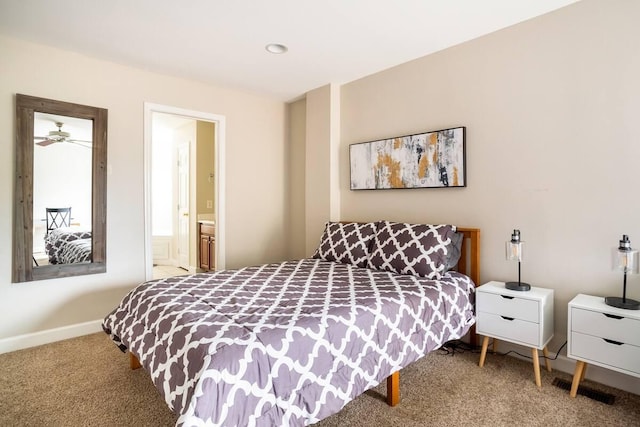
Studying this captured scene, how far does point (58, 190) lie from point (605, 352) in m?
4.01

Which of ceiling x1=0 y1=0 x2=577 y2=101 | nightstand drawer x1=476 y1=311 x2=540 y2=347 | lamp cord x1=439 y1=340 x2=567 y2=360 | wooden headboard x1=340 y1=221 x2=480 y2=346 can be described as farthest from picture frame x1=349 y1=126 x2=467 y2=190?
lamp cord x1=439 y1=340 x2=567 y2=360

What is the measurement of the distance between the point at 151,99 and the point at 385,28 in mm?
2288

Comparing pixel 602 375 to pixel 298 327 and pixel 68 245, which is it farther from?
pixel 68 245

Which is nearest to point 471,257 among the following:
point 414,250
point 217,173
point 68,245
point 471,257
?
point 471,257

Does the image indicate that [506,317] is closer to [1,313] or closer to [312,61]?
[312,61]

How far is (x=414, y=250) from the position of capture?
263 centimetres

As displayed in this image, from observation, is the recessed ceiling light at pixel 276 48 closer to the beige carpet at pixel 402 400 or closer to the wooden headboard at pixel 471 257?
the wooden headboard at pixel 471 257

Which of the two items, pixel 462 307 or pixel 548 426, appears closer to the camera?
pixel 548 426

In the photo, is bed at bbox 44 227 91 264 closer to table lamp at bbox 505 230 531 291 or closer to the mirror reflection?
the mirror reflection

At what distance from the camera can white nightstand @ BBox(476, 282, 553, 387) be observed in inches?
85.8

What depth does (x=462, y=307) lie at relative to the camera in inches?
95.2

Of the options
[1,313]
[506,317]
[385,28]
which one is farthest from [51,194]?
[506,317]

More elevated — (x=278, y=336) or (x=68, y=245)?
(x=68, y=245)

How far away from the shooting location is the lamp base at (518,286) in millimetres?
2324
